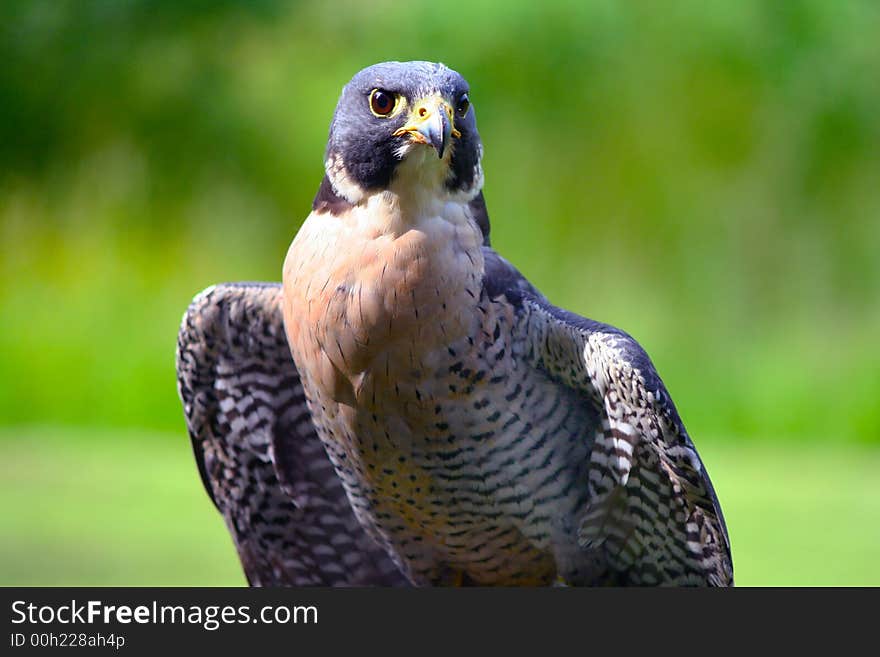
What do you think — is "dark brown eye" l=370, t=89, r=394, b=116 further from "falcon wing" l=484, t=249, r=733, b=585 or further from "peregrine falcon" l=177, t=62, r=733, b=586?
"falcon wing" l=484, t=249, r=733, b=585

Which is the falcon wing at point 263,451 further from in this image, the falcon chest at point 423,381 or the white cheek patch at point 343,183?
the white cheek patch at point 343,183

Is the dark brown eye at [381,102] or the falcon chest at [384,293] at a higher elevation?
the dark brown eye at [381,102]

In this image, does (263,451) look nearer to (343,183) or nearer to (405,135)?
(343,183)

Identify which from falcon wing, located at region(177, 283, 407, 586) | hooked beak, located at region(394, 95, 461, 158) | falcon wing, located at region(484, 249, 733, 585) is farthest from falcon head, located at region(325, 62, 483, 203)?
falcon wing, located at region(177, 283, 407, 586)

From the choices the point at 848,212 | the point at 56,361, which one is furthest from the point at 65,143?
the point at 848,212

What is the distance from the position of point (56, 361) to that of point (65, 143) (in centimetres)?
147

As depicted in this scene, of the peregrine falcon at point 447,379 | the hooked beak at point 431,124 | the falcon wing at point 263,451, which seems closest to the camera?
the hooked beak at point 431,124

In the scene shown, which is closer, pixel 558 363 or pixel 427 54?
pixel 558 363

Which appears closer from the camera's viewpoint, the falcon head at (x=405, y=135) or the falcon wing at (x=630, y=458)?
the falcon head at (x=405, y=135)

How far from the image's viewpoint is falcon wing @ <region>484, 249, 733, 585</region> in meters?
1.77

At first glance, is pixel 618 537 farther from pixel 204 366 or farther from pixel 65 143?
pixel 65 143

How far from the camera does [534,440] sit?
1.91 m

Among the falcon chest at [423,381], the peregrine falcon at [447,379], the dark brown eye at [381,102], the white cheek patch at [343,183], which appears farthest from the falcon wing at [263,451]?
the dark brown eye at [381,102]

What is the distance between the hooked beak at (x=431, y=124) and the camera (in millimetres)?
1622
